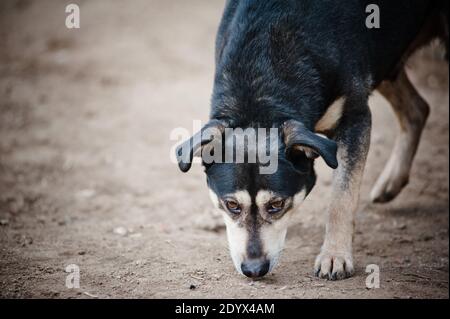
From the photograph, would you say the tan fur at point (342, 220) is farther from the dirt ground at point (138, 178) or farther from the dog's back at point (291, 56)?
the dog's back at point (291, 56)

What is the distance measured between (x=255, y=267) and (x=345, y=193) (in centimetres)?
110

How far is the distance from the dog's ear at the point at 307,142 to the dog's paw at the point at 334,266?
2.83 feet

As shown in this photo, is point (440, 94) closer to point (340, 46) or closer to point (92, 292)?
point (340, 46)

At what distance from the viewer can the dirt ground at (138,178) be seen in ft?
13.6

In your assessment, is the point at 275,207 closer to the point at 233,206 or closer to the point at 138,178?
the point at 233,206

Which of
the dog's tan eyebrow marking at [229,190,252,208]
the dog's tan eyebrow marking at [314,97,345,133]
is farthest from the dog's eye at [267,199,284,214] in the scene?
the dog's tan eyebrow marking at [314,97,345,133]

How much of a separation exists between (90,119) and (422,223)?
5.45m

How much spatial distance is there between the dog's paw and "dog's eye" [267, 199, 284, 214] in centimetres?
64

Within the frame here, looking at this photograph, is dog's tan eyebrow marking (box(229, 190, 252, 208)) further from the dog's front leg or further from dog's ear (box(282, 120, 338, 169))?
the dog's front leg

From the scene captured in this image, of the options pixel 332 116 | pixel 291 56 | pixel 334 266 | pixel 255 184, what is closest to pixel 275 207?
pixel 255 184

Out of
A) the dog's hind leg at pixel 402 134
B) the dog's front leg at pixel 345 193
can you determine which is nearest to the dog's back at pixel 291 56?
the dog's front leg at pixel 345 193

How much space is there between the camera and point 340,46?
445cm

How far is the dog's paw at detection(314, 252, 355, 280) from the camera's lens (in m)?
4.15
